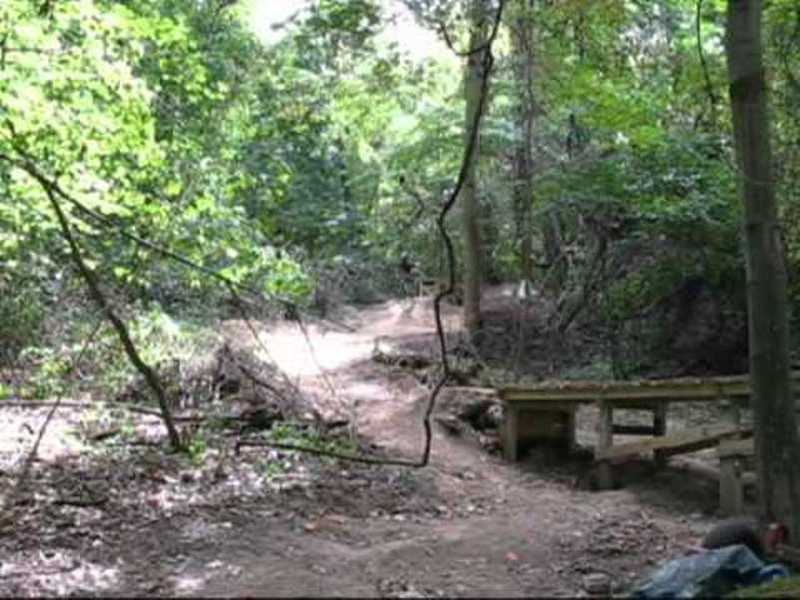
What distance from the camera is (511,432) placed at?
10.8m

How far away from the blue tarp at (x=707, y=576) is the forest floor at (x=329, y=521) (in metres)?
0.96

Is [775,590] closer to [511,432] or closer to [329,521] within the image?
[329,521]

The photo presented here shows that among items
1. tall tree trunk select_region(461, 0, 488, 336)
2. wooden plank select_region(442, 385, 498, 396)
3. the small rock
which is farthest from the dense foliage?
the small rock

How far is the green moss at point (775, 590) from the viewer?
4.57 meters

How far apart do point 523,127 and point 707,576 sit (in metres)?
12.6

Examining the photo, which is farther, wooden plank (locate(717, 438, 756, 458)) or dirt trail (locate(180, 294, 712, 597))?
wooden plank (locate(717, 438, 756, 458))

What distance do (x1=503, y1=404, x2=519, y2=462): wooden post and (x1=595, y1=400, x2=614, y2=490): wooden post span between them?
1.17m

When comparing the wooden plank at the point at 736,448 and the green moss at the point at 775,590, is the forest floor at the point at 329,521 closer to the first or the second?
the wooden plank at the point at 736,448

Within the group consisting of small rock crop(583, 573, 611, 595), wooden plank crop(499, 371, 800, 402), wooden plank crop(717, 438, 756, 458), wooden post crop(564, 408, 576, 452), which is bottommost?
small rock crop(583, 573, 611, 595)

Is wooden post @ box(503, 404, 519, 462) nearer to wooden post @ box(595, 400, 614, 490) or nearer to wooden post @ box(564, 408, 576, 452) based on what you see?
wooden post @ box(564, 408, 576, 452)

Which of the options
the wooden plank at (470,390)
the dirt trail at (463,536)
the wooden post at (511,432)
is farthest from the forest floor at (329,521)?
the wooden plank at (470,390)

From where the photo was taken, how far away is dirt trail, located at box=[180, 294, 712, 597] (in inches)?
→ 224

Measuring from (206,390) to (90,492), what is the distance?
3.59 metres

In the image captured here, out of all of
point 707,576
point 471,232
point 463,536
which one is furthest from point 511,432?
point 707,576
